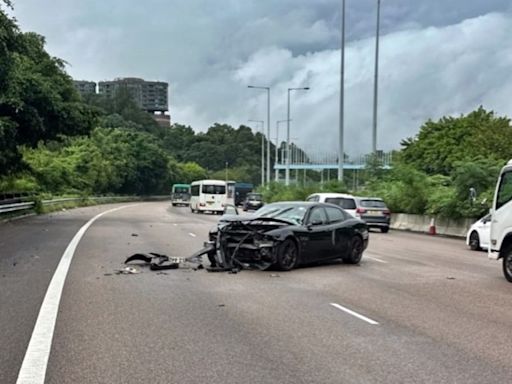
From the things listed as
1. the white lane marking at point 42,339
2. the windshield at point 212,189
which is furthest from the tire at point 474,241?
the windshield at point 212,189

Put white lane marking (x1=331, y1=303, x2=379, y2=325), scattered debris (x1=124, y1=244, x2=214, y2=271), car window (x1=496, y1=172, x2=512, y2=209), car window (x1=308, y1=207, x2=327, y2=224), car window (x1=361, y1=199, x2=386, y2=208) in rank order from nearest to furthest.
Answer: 1. white lane marking (x1=331, y1=303, x2=379, y2=325)
2. car window (x1=496, y1=172, x2=512, y2=209)
3. scattered debris (x1=124, y1=244, x2=214, y2=271)
4. car window (x1=308, y1=207, x2=327, y2=224)
5. car window (x1=361, y1=199, x2=386, y2=208)

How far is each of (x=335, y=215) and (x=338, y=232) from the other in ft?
1.91

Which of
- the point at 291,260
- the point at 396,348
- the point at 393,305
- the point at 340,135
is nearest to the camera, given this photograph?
the point at 396,348

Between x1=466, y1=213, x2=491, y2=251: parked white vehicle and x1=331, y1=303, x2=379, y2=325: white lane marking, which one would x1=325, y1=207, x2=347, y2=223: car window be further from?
x1=466, y1=213, x2=491, y2=251: parked white vehicle

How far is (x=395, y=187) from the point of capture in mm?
39969

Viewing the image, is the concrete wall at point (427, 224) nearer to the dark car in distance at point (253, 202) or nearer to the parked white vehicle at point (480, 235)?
the parked white vehicle at point (480, 235)

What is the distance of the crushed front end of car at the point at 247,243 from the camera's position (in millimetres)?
14945

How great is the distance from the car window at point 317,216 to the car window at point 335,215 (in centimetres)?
21

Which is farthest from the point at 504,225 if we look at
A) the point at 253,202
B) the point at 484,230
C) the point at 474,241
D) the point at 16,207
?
the point at 253,202

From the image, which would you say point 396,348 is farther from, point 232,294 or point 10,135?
point 10,135

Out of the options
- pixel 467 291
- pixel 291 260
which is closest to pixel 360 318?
pixel 467 291

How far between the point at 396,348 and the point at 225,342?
1.91 metres

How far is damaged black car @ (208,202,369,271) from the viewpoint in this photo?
15.0 metres

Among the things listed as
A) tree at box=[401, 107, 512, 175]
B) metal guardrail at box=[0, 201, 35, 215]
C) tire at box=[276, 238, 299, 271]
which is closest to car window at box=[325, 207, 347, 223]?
tire at box=[276, 238, 299, 271]
